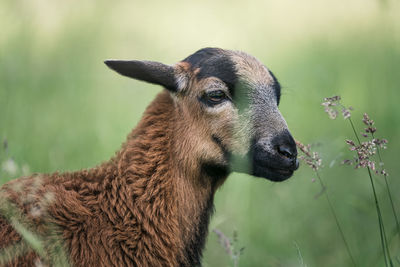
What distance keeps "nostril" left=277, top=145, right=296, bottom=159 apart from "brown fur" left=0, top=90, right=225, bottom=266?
0.66 m

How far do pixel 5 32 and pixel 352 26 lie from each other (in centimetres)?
690

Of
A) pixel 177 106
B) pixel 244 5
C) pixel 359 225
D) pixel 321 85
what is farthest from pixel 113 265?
pixel 244 5

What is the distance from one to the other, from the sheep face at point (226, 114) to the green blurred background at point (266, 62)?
0.86 metres

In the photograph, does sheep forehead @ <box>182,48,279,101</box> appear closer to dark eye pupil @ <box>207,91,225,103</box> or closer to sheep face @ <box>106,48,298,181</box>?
sheep face @ <box>106,48,298,181</box>

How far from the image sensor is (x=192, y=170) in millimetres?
4738

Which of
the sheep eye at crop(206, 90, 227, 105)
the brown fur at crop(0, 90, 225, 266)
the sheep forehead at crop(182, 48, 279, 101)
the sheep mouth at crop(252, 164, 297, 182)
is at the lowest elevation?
the brown fur at crop(0, 90, 225, 266)

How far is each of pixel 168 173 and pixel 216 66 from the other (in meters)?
1.07

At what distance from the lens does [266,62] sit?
34.9ft

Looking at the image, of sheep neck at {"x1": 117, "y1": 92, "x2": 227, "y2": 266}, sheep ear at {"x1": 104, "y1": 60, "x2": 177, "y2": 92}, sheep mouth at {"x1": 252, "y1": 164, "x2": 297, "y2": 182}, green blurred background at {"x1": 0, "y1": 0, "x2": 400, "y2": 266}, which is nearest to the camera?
sheep neck at {"x1": 117, "y1": 92, "x2": 227, "y2": 266}

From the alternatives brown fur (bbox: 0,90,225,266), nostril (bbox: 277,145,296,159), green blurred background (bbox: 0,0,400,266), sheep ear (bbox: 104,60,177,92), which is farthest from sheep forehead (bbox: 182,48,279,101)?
green blurred background (bbox: 0,0,400,266)

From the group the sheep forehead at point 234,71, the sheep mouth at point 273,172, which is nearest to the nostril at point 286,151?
the sheep mouth at point 273,172

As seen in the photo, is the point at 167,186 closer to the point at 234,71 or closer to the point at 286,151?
the point at 286,151

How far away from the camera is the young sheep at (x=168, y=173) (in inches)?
165

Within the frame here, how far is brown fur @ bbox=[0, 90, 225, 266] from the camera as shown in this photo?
13.5 feet
